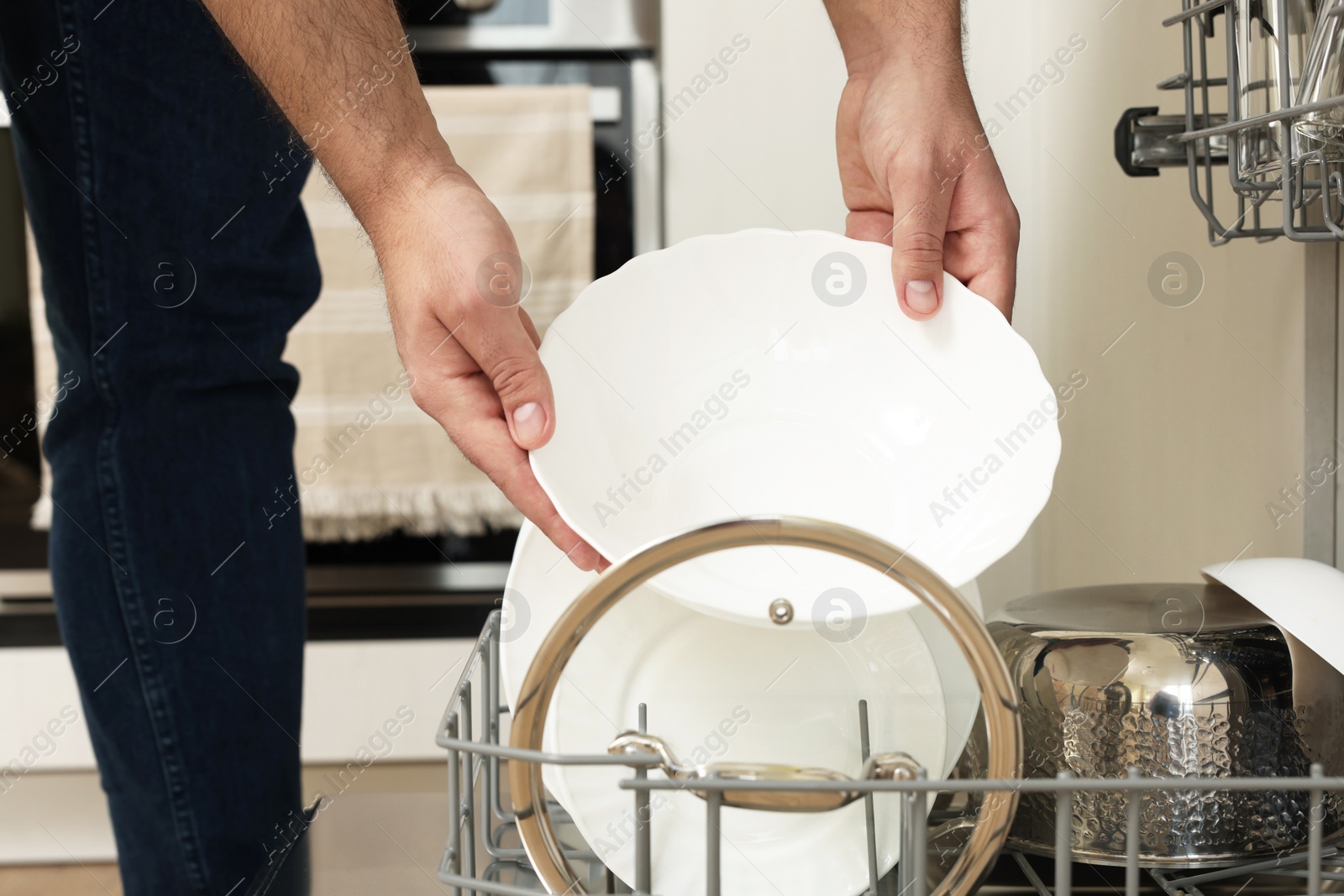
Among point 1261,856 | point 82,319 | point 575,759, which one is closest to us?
point 575,759

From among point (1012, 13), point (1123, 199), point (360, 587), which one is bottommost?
point (360, 587)

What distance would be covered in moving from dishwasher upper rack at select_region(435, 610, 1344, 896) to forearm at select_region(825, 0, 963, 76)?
350mm

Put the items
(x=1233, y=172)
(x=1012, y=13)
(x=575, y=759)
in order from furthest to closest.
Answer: (x=1012, y=13), (x=1233, y=172), (x=575, y=759)

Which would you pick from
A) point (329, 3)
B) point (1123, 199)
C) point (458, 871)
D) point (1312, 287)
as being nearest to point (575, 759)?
point (458, 871)

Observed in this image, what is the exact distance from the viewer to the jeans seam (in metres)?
0.64

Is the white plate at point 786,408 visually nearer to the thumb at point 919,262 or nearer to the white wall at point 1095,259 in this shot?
the thumb at point 919,262

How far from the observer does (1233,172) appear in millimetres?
462

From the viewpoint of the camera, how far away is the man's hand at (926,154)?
450 mm

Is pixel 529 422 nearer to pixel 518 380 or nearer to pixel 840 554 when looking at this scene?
pixel 518 380

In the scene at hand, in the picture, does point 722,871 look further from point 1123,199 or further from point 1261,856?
point 1123,199

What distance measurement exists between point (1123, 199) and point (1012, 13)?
33 centimetres

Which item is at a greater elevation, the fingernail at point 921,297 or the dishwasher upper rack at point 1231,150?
the dishwasher upper rack at point 1231,150

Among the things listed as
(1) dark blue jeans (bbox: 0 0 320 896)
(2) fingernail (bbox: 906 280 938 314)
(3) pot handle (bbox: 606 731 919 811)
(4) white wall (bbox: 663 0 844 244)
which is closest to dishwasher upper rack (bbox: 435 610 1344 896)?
(3) pot handle (bbox: 606 731 919 811)

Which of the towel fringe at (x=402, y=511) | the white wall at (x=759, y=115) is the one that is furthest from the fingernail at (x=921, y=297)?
the towel fringe at (x=402, y=511)
